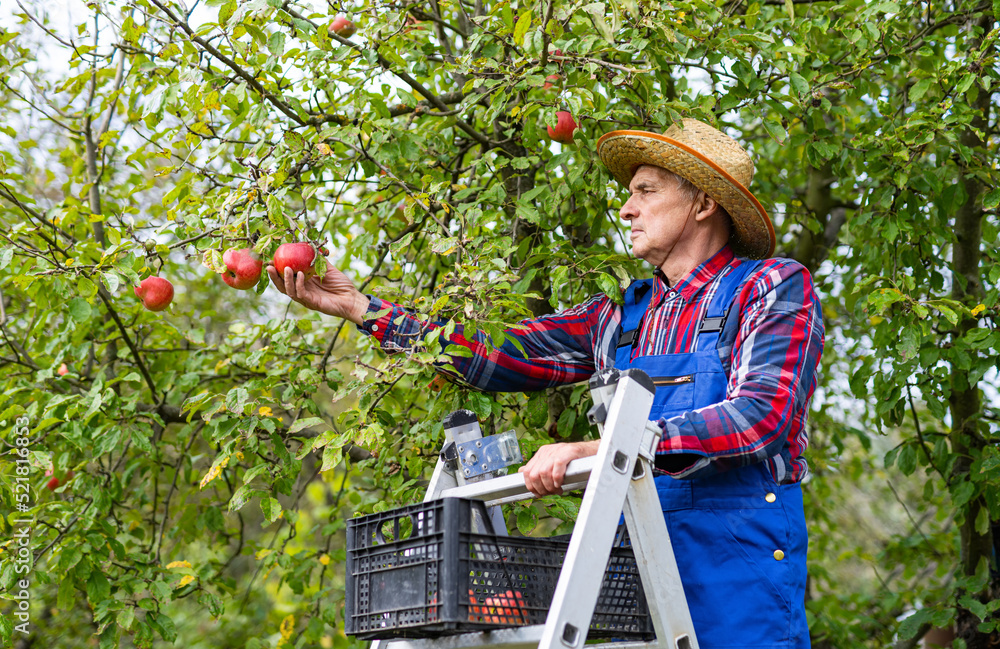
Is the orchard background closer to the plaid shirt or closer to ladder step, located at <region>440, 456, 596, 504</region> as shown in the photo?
the plaid shirt

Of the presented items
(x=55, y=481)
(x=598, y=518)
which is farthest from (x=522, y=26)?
(x=55, y=481)

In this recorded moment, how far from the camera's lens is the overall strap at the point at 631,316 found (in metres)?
2.45

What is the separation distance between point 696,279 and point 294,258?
43.0 inches

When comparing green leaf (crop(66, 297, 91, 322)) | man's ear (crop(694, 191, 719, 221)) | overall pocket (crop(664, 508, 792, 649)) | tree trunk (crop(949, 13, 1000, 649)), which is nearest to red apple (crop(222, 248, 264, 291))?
green leaf (crop(66, 297, 91, 322))

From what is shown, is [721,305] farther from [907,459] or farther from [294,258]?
[907,459]

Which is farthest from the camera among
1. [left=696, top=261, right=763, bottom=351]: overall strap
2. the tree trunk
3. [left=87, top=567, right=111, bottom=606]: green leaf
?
the tree trunk

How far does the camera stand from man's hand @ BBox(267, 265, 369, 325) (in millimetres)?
2562

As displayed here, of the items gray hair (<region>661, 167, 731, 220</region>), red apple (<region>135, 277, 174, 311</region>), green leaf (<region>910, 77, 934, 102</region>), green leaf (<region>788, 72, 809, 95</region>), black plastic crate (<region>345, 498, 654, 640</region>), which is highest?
green leaf (<region>910, 77, 934, 102</region>)

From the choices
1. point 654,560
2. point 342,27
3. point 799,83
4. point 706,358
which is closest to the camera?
point 654,560

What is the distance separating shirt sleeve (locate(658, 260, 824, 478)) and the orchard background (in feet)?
1.68

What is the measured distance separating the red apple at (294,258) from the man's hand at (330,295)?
0.18 ft

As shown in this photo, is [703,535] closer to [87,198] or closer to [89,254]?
[89,254]

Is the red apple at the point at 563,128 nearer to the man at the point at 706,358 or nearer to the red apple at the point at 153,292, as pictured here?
the man at the point at 706,358

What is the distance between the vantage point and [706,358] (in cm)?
214
